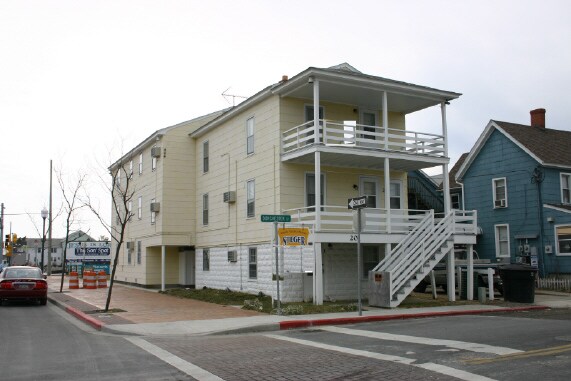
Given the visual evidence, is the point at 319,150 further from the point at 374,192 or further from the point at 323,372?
the point at 323,372

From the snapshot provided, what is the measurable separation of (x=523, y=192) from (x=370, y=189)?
10686mm

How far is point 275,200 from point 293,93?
3973mm

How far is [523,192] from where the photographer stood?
2981cm

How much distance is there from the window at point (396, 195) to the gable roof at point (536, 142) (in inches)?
357

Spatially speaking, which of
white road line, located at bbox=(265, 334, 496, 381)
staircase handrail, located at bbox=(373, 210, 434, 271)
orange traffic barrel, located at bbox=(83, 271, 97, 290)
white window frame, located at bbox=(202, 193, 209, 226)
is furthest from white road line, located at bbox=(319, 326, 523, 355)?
orange traffic barrel, located at bbox=(83, 271, 97, 290)

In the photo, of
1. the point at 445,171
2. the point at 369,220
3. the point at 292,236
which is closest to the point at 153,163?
the point at 369,220

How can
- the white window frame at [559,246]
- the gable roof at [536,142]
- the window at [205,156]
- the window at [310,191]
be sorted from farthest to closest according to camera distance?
1. the gable roof at [536,142]
2. the window at [205,156]
3. the white window frame at [559,246]
4. the window at [310,191]

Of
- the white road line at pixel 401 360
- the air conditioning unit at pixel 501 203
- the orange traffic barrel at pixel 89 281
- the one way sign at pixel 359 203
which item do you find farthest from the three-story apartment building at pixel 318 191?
the air conditioning unit at pixel 501 203

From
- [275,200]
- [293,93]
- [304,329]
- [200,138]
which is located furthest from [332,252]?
[200,138]

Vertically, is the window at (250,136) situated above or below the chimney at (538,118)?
below

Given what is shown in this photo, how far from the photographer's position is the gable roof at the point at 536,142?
96.3 ft

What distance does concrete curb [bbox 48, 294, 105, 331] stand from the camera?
1468 centimetres

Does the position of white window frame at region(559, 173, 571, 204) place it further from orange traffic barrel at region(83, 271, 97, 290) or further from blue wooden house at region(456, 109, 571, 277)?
orange traffic barrel at region(83, 271, 97, 290)

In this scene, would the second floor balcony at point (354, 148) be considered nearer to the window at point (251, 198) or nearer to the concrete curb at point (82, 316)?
the window at point (251, 198)
